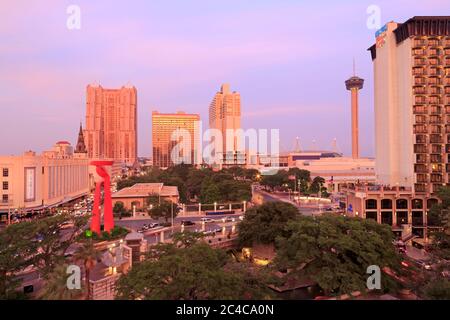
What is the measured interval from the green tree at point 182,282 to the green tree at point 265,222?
18378 millimetres

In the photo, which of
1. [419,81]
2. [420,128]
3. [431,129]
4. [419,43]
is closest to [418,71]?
[419,81]

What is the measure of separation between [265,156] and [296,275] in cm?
14734

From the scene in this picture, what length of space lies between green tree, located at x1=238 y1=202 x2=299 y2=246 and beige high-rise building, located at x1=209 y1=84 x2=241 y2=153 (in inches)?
4806

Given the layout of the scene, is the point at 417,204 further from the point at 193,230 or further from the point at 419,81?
the point at 193,230

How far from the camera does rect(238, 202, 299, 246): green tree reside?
119 feet

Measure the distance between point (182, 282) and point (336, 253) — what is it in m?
12.6

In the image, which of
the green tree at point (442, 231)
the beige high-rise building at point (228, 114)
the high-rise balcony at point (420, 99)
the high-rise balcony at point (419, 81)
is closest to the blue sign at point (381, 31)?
the high-rise balcony at point (419, 81)

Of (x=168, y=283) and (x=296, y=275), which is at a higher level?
(x=168, y=283)

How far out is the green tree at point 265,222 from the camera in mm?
36375

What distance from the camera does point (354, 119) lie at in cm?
15025

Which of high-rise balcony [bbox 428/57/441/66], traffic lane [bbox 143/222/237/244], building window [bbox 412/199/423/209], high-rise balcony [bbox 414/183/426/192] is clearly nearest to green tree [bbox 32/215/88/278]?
traffic lane [bbox 143/222/237/244]

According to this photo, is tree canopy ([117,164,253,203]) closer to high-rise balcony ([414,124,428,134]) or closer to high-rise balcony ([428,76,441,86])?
high-rise balcony ([414,124,428,134])

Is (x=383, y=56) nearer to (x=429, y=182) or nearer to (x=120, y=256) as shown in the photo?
(x=429, y=182)
